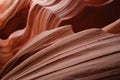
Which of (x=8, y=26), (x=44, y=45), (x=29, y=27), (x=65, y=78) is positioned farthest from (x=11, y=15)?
(x=65, y=78)

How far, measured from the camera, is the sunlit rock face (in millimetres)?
462

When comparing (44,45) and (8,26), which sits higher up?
(8,26)

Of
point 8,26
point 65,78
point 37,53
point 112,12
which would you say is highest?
point 8,26

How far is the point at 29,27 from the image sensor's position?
0.77 metres

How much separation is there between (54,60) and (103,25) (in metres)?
0.21

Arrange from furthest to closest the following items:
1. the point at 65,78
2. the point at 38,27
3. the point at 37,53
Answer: the point at 38,27 → the point at 37,53 → the point at 65,78

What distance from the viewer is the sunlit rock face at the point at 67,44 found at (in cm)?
46

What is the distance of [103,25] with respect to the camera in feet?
2.08

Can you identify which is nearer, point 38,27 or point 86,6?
point 86,6

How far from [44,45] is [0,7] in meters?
0.43

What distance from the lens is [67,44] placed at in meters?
0.54

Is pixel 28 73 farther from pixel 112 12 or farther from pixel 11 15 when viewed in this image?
pixel 11 15

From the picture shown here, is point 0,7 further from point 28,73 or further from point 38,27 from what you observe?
point 28,73

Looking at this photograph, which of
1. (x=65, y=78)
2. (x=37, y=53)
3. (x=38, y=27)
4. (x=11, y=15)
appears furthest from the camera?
(x=11, y=15)
